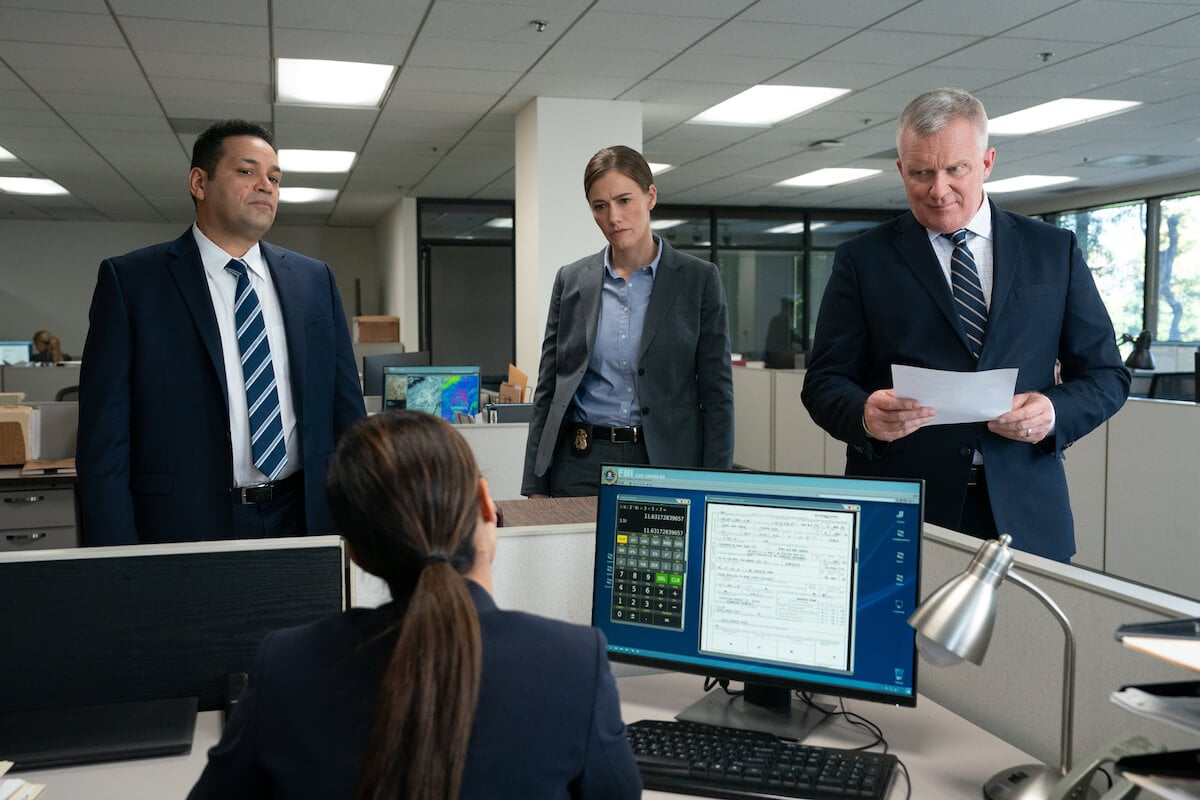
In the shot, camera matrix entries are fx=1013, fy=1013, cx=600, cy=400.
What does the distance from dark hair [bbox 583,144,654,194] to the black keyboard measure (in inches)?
53.7

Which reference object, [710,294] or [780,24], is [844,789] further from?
[780,24]

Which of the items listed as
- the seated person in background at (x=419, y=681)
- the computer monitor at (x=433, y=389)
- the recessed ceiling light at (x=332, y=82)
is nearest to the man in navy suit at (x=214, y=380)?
the seated person in background at (x=419, y=681)

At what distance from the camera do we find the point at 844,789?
1143 millimetres

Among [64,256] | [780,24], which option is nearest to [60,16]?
[780,24]

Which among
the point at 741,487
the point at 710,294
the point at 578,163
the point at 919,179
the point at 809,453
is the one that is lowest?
the point at 809,453

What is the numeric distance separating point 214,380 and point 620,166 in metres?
0.98

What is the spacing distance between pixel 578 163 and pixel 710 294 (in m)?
4.23

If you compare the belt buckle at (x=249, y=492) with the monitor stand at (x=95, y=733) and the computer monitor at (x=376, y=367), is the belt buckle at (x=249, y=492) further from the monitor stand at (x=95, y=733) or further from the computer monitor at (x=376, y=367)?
the computer monitor at (x=376, y=367)

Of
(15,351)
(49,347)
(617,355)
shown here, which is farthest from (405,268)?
(617,355)

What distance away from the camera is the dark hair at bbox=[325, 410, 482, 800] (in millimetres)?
781

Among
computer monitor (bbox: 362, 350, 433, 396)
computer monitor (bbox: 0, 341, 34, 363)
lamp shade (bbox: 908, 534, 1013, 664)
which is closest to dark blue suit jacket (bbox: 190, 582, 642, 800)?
lamp shade (bbox: 908, 534, 1013, 664)

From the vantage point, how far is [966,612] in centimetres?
97

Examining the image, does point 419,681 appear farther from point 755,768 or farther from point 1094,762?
point 1094,762

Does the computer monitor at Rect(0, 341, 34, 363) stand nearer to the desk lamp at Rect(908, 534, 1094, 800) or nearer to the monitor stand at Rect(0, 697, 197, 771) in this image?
the monitor stand at Rect(0, 697, 197, 771)
